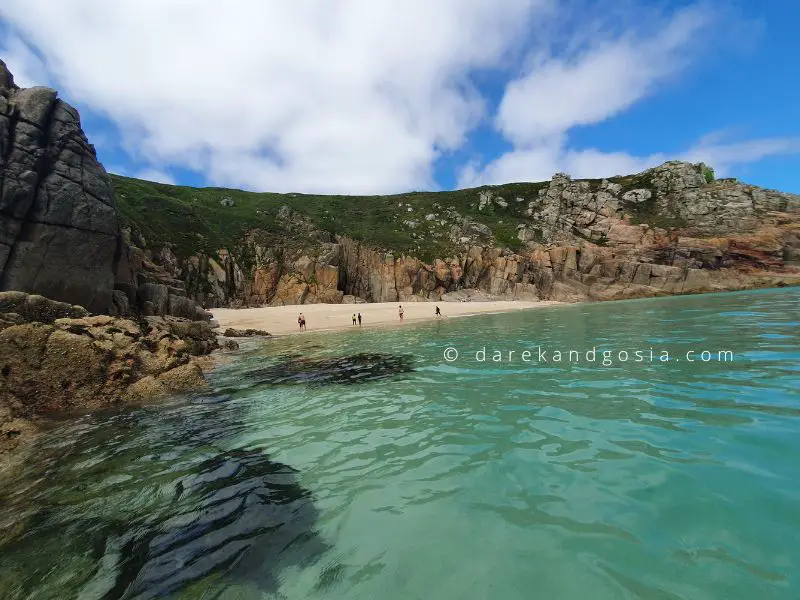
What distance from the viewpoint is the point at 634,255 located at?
7038 cm

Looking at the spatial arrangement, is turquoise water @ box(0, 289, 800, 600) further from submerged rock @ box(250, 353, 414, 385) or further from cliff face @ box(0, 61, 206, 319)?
cliff face @ box(0, 61, 206, 319)

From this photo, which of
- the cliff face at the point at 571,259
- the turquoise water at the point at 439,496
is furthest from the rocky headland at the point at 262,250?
the turquoise water at the point at 439,496

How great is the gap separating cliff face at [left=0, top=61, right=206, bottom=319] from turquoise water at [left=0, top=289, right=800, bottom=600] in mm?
11855

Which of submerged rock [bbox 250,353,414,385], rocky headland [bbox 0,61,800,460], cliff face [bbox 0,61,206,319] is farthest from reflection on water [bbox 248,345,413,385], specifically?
cliff face [bbox 0,61,206,319]

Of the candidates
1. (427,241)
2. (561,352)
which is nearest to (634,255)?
(427,241)

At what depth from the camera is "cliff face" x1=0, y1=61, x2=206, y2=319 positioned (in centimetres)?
1664

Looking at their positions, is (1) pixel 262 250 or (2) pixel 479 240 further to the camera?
(2) pixel 479 240

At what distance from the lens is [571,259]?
233 feet

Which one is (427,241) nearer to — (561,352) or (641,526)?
(561,352)

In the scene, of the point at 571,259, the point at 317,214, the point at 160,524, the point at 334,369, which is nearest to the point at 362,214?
the point at 317,214

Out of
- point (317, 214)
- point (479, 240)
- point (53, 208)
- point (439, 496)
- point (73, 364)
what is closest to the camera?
point (439, 496)

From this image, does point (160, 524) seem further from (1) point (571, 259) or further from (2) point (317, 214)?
(2) point (317, 214)

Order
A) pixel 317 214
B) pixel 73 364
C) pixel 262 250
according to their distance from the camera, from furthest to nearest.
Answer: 1. pixel 317 214
2. pixel 262 250
3. pixel 73 364

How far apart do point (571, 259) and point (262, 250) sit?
57.0m
